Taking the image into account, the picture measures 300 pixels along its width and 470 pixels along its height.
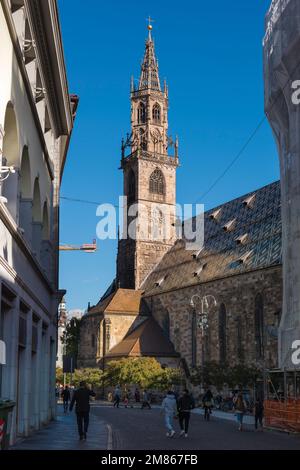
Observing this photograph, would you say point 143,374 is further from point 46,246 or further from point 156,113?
point 156,113

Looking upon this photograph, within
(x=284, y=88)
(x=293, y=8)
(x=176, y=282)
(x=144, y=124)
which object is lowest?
(x=176, y=282)

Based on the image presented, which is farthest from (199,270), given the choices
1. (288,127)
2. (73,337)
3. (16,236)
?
(16,236)

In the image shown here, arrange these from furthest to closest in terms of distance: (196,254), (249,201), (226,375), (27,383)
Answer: (196,254), (249,201), (226,375), (27,383)

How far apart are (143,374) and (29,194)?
41165mm

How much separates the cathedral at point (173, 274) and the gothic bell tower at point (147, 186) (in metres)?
0.13

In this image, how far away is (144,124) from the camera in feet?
293

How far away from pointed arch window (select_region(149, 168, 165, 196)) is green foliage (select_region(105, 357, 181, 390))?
26.6 m

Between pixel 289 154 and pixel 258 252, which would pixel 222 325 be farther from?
pixel 289 154

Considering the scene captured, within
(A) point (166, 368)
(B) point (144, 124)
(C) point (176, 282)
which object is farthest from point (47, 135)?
(B) point (144, 124)

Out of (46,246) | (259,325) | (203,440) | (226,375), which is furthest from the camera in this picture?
(259,325)

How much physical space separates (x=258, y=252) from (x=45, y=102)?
118 ft

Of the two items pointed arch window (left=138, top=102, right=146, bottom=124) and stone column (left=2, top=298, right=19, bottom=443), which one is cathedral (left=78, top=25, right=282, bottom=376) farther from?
stone column (left=2, top=298, right=19, bottom=443)

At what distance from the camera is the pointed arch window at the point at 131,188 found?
8394 centimetres

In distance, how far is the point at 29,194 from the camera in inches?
783
